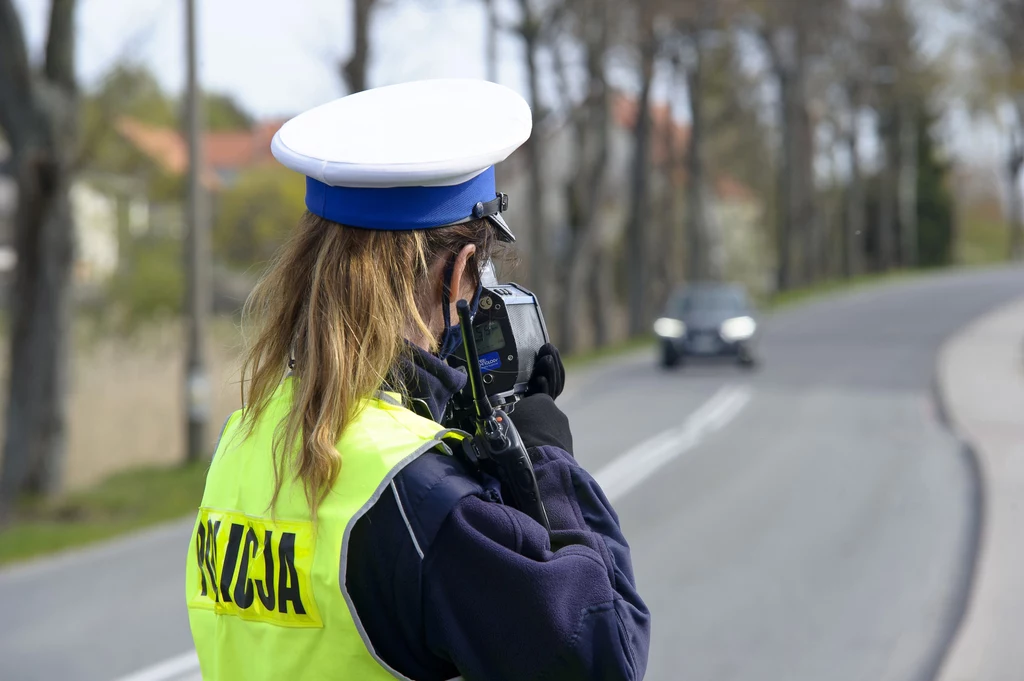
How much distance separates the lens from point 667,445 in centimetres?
1313

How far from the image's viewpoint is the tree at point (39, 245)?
11664mm

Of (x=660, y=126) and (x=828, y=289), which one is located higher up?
(x=660, y=126)

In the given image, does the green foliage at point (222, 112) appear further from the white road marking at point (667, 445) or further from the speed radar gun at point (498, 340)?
the speed radar gun at point (498, 340)

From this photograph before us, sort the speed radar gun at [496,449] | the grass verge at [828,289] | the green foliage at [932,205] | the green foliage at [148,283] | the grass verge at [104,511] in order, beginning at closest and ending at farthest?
the speed radar gun at [496,449] → the grass verge at [104,511] → the green foliage at [148,283] → the grass verge at [828,289] → the green foliage at [932,205]

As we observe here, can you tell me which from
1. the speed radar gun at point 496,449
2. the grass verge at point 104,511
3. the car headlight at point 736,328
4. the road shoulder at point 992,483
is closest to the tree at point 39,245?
the grass verge at point 104,511

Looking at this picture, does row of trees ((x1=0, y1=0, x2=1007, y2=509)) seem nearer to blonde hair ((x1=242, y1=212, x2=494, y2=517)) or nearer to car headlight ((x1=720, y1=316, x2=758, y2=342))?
blonde hair ((x1=242, y1=212, x2=494, y2=517))

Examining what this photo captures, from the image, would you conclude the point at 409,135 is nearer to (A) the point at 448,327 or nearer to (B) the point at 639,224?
(A) the point at 448,327

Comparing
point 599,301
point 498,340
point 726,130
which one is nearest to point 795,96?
point 726,130

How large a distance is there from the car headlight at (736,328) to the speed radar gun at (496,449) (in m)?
20.1

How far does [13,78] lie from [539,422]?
37.1 ft

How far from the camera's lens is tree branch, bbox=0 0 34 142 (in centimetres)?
1159

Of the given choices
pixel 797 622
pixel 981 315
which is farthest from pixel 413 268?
pixel 981 315

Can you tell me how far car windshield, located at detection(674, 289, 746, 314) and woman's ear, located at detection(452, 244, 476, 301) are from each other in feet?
67.7

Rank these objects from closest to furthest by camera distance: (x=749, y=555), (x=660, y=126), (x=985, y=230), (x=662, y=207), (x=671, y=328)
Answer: (x=749, y=555), (x=671, y=328), (x=662, y=207), (x=660, y=126), (x=985, y=230)
